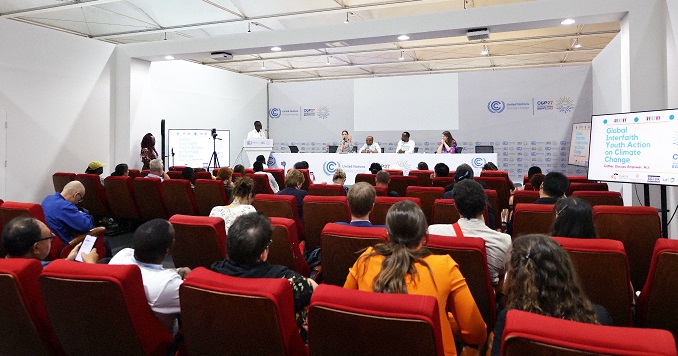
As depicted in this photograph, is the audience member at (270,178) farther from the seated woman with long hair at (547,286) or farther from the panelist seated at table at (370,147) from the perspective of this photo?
the seated woman with long hair at (547,286)

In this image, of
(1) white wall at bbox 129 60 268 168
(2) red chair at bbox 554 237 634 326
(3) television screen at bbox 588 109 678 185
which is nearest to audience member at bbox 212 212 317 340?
(2) red chair at bbox 554 237 634 326

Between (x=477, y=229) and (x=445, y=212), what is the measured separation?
3.86 feet

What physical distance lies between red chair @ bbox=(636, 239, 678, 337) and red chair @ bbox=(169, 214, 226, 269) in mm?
2365

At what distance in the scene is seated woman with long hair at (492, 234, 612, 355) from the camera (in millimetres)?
1396

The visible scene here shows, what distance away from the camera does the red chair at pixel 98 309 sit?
1709 millimetres

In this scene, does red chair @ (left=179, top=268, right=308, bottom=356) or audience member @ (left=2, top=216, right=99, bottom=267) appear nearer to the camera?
red chair @ (left=179, top=268, right=308, bottom=356)

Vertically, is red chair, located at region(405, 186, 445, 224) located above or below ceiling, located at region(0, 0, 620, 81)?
below

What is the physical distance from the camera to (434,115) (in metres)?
13.5

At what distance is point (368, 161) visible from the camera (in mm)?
10500

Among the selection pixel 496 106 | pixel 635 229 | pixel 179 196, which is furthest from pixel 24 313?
pixel 496 106

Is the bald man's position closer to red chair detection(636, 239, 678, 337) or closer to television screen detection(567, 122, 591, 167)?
red chair detection(636, 239, 678, 337)

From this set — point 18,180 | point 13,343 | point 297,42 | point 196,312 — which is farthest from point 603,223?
point 18,180

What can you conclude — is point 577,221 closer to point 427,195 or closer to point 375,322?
point 375,322

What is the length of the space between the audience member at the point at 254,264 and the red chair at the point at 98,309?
1.16 ft
